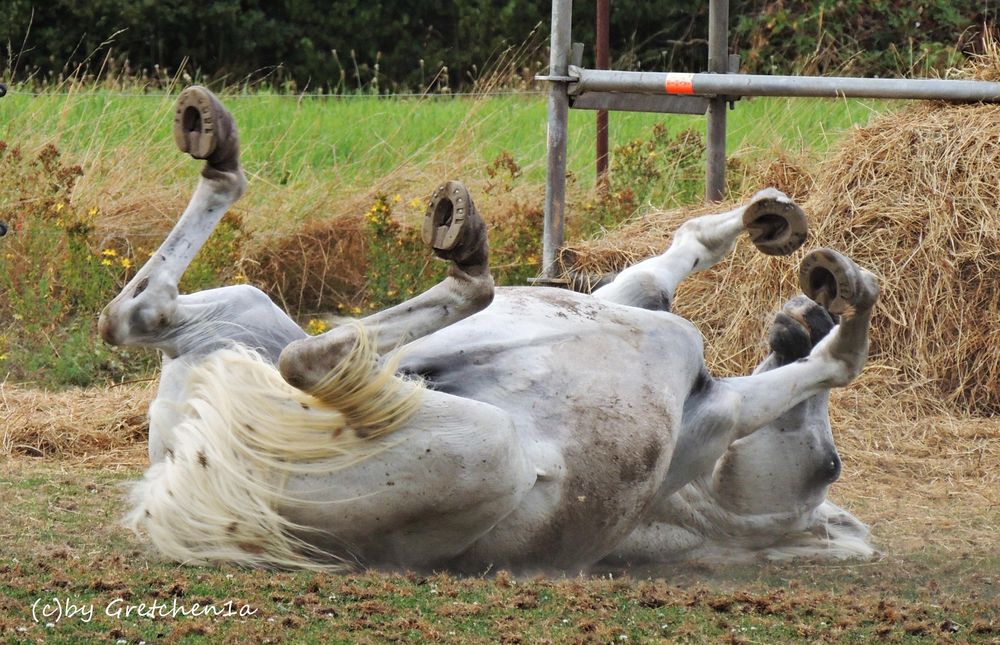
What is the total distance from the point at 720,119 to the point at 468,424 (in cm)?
406

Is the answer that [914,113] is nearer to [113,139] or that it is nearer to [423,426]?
[423,426]

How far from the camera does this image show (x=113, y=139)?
8930mm

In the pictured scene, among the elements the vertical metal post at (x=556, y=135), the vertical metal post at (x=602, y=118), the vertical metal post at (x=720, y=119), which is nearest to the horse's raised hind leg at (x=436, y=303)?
the vertical metal post at (x=556, y=135)

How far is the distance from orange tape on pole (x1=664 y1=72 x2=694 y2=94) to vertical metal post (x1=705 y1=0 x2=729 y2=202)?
455 mm

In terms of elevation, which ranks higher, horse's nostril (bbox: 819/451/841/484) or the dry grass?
horse's nostril (bbox: 819/451/841/484)

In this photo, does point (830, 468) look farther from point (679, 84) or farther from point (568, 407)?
point (679, 84)

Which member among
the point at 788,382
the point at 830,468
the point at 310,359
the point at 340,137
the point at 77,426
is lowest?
the point at 77,426

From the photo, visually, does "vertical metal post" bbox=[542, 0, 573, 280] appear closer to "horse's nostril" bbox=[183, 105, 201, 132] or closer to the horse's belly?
the horse's belly

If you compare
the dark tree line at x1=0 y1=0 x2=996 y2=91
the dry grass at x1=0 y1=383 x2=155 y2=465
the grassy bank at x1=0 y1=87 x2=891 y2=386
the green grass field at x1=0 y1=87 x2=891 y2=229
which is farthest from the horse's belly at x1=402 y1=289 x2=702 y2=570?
the dark tree line at x1=0 y1=0 x2=996 y2=91

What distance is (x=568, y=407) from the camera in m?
3.22

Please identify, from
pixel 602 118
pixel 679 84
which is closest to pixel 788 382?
pixel 679 84

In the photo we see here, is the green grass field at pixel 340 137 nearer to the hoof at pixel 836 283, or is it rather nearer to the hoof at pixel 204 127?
the hoof at pixel 836 283

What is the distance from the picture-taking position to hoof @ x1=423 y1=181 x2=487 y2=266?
9.67ft

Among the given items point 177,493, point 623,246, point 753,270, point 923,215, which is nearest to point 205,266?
point 623,246
